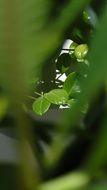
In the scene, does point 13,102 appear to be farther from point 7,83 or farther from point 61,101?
point 61,101

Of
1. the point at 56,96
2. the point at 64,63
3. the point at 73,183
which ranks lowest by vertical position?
the point at 73,183

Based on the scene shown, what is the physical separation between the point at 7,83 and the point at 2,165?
61 millimetres

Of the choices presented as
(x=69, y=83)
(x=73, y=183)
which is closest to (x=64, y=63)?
(x=69, y=83)

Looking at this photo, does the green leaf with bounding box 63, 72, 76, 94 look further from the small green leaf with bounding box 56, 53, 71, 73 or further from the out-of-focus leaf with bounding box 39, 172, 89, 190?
the out-of-focus leaf with bounding box 39, 172, 89, 190

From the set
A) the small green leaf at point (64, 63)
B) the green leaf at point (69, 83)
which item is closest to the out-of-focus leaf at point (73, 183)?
the green leaf at point (69, 83)

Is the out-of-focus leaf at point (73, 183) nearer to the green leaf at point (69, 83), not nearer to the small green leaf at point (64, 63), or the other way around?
the green leaf at point (69, 83)

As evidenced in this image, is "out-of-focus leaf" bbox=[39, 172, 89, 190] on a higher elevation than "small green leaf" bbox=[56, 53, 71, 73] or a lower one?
lower

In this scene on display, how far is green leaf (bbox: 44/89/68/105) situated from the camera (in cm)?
89

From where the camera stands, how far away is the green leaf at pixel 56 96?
89 cm

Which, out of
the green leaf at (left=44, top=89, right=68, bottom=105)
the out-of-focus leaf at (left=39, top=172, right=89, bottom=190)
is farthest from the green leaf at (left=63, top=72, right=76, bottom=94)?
the out-of-focus leaf at (left=39, top=172, right=89, bottom=190)

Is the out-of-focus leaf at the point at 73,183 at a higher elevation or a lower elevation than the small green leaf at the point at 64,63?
lower

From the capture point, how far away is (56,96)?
0.89 meters

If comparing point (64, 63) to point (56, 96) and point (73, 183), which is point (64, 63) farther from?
point (73, 183)

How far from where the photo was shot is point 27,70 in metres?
0.09
